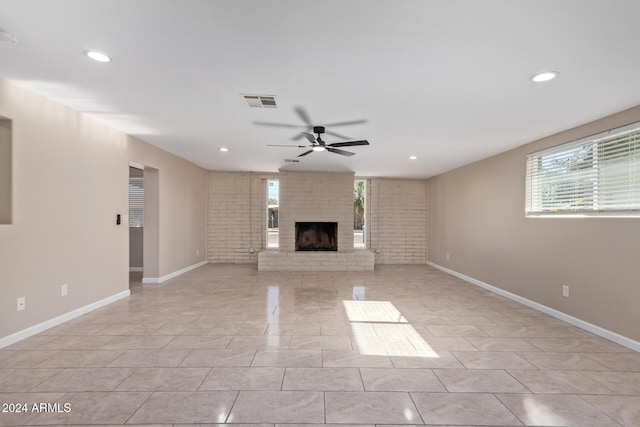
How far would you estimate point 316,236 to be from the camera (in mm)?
8109

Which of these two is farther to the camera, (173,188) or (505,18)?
(173,188)

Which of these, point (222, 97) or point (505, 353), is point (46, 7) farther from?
point (505, 353)

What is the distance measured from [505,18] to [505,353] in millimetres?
2630

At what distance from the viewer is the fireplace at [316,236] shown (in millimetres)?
8086

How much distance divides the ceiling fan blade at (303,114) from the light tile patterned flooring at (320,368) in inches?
91.5

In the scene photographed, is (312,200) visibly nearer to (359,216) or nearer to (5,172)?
(359,216)

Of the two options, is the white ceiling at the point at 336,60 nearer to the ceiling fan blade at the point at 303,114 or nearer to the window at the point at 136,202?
the ceiling fan blade at the point at 303,114

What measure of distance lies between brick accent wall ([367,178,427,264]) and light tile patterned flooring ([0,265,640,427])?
13.6ft

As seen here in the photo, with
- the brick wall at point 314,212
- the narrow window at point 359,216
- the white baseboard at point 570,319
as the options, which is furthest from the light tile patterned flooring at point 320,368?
the narrow window at point 359,216

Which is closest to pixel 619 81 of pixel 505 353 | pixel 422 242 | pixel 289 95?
pixel 505 353

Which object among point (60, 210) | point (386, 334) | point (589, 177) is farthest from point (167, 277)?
point (589, 177)

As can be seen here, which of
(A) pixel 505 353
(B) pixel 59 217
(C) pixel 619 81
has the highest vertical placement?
(C) pixel 619 81

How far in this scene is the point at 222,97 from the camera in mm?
3037

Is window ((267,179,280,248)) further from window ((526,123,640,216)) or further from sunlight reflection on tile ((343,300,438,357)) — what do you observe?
window ((526,123,640,216))
